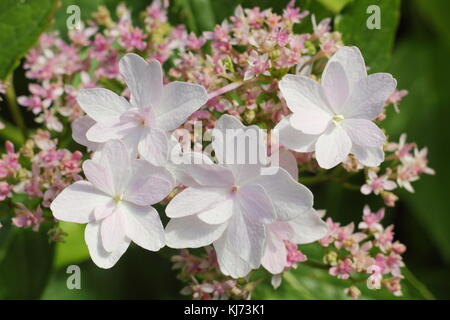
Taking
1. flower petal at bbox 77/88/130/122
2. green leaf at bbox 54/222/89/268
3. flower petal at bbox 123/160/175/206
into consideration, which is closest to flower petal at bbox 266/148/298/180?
flower petal at bbox 123/160/175/206

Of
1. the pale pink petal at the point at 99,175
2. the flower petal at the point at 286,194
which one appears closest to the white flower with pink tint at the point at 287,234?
the flower petal at the point at 286,194

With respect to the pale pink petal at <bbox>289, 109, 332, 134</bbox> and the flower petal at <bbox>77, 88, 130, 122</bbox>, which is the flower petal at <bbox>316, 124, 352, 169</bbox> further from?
the flower petal at <bbox>77, 88, 130, 122</bbox>

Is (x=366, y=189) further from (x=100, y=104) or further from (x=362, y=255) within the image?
(x=100, y=104)

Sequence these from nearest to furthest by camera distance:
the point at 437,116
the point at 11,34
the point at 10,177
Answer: the point at 10,177, the point at 11,34, the point at 437,116

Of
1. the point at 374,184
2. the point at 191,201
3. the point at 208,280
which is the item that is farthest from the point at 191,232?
the point at 374,184

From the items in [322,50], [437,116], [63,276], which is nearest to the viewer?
[322,50]

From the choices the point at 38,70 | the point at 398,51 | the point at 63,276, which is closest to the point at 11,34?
the point at 38,70
